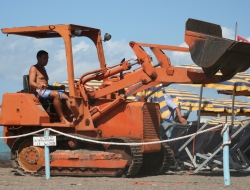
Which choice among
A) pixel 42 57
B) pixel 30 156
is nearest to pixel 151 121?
pixel 30 156

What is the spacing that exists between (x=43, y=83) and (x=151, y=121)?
2.44 m

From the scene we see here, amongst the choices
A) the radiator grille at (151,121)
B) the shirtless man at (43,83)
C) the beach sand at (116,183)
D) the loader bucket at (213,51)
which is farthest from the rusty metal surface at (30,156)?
the loader bucket at (213,51)

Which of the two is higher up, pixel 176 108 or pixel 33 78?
pixel 33 78

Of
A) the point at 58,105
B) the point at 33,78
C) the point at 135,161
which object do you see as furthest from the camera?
the point at 33,78

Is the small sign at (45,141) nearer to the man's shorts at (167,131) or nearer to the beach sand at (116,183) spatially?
the beach sand at (116,183)

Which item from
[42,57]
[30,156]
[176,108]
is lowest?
[30,156]

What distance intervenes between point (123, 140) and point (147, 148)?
25.1 inches

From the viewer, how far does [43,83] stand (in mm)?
14742

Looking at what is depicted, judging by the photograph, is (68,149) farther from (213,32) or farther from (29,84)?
(213,32)

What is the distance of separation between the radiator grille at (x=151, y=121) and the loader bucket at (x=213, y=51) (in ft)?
5.49

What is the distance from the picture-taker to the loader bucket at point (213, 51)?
12.5 metres

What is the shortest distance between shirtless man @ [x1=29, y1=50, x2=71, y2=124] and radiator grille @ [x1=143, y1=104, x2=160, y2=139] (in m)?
1.58

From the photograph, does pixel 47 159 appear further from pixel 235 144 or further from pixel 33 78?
pixel 235 144

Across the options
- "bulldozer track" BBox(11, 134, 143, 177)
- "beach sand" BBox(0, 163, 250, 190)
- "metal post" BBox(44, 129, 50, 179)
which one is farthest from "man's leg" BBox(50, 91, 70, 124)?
"beach sand" BBox(0, 163, 250, 190)
